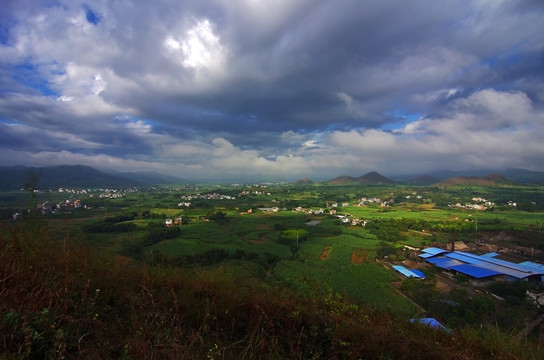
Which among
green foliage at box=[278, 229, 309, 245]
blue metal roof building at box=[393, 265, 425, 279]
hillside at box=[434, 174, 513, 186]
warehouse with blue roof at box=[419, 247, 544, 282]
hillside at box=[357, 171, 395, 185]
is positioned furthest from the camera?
hillside at box=[357, 171, 395, 185]

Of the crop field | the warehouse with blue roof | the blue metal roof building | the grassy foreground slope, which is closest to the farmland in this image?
the crop field

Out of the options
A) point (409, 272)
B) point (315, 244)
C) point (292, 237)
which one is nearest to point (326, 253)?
point (315, 244)

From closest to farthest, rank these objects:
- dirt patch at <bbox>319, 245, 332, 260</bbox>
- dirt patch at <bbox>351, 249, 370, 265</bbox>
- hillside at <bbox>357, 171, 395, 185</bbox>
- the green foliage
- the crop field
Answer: the crop field → dirt patch at <bbox>351, 249, 370, 265</bbox> → dirt patch at <bbox>319, 245, 332, 260</bbox> → the green foliage → hillside at <bbox>357, 171, 395, 185</bbox>

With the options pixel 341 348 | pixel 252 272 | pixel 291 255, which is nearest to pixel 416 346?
pixel 341 348

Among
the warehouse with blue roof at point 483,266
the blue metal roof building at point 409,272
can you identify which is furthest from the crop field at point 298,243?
the warehouse with blue roof at point 483,266

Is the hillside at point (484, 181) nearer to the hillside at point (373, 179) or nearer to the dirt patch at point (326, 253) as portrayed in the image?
the hillside at point (373, 179)

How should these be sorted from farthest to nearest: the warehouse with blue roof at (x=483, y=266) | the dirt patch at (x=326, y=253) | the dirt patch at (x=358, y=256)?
the dirt patch at (x=326, y=253) < the dirt patch at (x=358, y=256) < the warehouse with blue roof at (x=483, y=266)

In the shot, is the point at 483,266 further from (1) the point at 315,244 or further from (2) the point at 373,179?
(2) the point at 373,179

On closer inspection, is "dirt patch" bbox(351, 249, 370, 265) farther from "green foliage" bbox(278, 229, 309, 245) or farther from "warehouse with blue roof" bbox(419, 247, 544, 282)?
"green foliage" bbox(278, 229, 309, 245)
